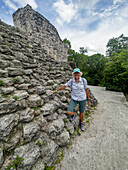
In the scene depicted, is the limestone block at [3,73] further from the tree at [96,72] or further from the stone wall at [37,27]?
the tree at [96,72]

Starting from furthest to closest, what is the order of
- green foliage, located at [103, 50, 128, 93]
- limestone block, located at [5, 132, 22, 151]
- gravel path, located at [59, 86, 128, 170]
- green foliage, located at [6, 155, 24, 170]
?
green foliage, located at [103, 50, 128, 93]
gravel path, located at [59, 86, 128, 170]
limestone block, located at [5, 132, 22, 151]
green foliage, located at [6, 155, 24, 170]

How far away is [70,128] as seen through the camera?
259 cm

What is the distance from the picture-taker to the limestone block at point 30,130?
165 cm

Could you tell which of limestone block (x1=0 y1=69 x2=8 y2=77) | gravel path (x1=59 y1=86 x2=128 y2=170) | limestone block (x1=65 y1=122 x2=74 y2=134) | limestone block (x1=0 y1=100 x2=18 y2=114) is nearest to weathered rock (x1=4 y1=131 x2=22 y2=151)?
limestone block (x1=0 y1=100 x2=18 y2=114)

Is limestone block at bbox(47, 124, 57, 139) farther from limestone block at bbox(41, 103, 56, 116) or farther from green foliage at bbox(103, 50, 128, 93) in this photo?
green foliage at bbox(103, 50, 128, 93)

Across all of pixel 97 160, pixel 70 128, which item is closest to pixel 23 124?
pixel 70 128

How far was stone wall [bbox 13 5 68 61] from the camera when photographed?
605cm

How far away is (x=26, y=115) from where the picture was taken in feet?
6.17

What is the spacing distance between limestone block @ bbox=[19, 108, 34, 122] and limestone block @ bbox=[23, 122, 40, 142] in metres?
0.13

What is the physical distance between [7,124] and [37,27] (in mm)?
7634

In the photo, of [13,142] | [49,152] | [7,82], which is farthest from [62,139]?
[7,82]

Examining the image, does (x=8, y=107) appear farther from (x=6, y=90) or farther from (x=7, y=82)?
(x=7, y=82)

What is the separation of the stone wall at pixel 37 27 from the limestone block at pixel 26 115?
550 cm

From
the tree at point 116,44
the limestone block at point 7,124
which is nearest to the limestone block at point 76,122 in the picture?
the limestone block at point 7,124
